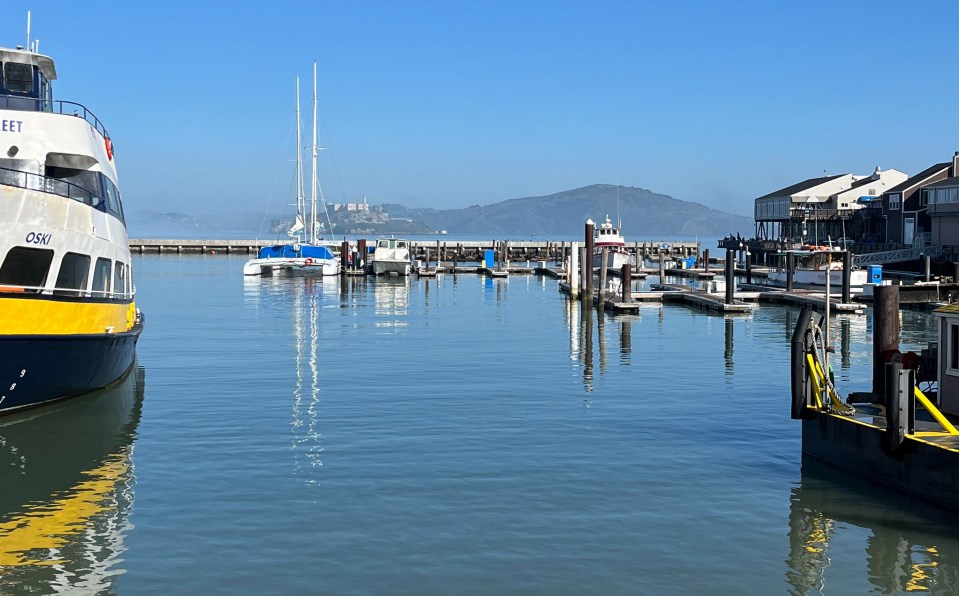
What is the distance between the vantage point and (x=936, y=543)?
1470 centimetres

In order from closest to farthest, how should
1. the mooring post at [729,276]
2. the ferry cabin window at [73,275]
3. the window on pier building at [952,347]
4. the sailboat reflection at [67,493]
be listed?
the sailboat reflection at [67,493] → the window on pier building at [952,347] → the ferry cabin window at [73,275] → the mooring post at [729,276]

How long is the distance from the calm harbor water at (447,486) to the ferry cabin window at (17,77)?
25.4 ft

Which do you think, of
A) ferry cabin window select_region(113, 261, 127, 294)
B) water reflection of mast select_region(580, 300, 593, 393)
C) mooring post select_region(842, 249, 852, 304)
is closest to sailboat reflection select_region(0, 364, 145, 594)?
ferry cabin window select_region(113, 261, 127, 294)

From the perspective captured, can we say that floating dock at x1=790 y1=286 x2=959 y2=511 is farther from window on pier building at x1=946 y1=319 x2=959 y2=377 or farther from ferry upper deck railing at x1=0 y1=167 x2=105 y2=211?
ferry upper deck railing at x1=0 y1=167 x2=105 y2=211

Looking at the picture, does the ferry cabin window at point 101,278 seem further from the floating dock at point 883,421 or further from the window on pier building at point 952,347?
the window on pier building at point 952,347

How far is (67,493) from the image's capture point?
17359mm

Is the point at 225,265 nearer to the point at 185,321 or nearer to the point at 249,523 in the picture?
the point at 185,321

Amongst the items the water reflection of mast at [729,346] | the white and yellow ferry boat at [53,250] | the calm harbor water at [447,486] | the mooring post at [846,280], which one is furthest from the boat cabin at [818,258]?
the white and yellow ferry boat at [53,250]

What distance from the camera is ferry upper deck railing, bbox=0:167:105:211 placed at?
72.1ft

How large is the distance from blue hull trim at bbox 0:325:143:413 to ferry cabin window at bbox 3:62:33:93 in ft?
21.3

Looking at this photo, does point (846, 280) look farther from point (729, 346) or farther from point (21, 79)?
point (21, 79)

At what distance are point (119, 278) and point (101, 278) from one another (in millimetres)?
2259

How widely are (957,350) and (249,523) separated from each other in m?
11.5

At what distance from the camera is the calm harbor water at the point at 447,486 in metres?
13.7
